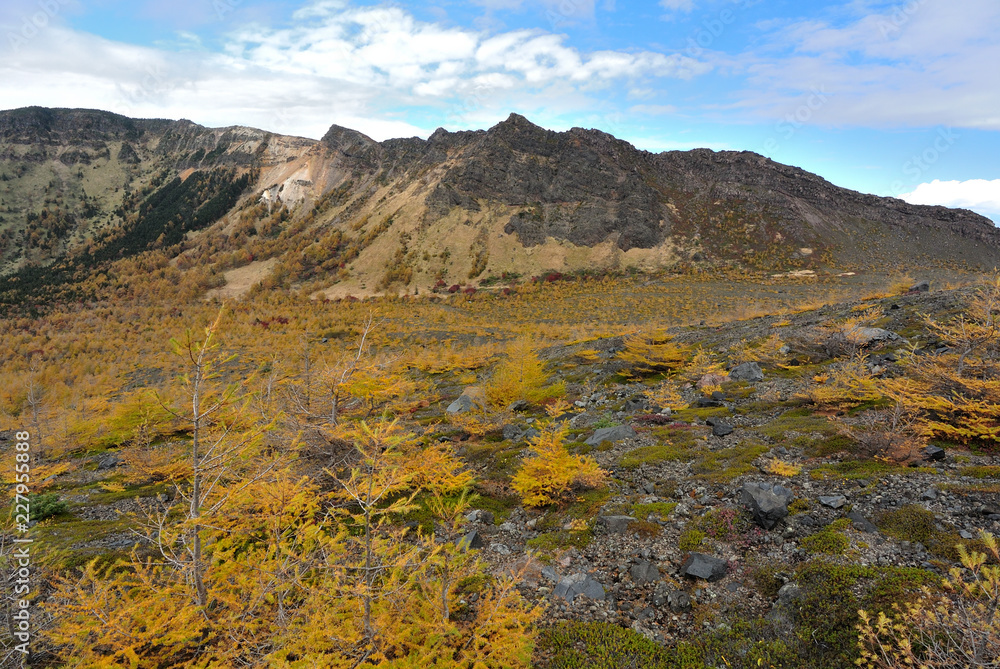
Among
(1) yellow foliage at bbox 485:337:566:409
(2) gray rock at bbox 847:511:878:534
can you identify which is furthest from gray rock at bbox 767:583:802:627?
(1) yellow foliage at bbox 485:337:566:409

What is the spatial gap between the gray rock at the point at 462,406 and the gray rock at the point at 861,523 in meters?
11.3

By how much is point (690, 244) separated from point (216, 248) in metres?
90.1

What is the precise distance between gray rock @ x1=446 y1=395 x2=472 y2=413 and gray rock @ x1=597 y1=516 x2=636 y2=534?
341 inches

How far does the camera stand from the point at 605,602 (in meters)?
5.42

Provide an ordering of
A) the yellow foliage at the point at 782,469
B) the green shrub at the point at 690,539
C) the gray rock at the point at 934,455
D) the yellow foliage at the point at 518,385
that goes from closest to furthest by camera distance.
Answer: the green shrub at the point at 690,539, the gray rock at the point at 934,455, the yellow foliage at the point at 782,469, the yellow foliage at the point at 518,385

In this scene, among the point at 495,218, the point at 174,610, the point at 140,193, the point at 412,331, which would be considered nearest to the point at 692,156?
the point at 495,218

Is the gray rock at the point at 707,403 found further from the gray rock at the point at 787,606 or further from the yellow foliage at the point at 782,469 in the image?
the gray rock at the point at 787,606

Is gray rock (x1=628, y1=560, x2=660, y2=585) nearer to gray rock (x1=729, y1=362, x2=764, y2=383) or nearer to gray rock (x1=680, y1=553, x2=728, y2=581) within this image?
gray rock (x1=680, y1=553, x2=728, y2=581)

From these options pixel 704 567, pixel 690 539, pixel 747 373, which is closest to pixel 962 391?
pixel 747 373

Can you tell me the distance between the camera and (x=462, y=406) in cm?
1582

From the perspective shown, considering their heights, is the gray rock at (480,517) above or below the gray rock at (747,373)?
below

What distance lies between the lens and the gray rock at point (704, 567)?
5.56 m

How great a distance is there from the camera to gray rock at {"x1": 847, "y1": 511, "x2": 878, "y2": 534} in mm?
5809

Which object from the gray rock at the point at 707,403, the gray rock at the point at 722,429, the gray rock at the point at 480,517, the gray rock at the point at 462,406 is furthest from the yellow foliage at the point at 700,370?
the gray rock at the point at 480,517
